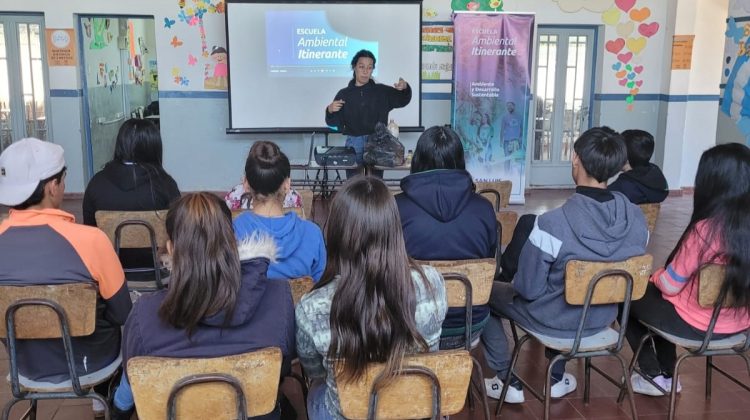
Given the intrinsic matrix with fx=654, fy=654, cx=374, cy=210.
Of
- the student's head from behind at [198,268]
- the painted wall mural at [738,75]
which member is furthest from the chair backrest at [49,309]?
the painted wall mural at [738,75]

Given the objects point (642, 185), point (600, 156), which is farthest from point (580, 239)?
point (642, 185)

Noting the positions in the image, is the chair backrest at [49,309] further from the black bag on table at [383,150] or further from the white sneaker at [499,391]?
the black bag on table at [383,150]

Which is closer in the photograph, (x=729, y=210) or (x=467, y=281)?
(x=467, y=281)

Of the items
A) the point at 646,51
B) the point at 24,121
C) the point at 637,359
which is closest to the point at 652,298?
the point at 637,359

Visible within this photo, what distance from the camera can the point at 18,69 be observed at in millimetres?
7066

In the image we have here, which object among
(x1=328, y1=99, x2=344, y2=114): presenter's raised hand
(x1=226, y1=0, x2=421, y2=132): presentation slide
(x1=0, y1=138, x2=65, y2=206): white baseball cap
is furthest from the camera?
(x1=226, y1=0, x2=421, y2=132): presentation slide

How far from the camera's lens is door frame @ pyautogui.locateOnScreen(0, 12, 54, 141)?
696 cm

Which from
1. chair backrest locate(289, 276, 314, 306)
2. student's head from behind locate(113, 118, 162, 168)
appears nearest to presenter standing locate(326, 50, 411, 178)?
student's head from behind locate(113, 118, 162, 168)

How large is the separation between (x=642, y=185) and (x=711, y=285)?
4.10 feet

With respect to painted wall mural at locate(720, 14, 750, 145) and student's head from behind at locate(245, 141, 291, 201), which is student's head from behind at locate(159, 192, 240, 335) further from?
painted wall mural at locate(720, 14, 750, 145)

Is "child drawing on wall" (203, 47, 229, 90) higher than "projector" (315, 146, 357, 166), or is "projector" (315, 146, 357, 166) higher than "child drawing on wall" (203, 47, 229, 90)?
"child drawing on wall" (203, 47, 229, 90)

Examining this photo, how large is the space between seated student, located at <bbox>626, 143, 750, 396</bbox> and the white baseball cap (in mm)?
2279

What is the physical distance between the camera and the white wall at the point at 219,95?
706cm

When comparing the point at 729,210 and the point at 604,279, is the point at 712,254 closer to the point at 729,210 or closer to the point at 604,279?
the point at 729,210
